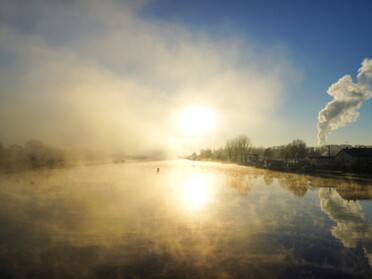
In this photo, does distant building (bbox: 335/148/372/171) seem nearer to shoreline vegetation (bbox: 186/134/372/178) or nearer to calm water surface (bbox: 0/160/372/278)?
shoreline vegetation (bbox: 186/134/372/178)

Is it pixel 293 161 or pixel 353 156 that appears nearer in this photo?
pixel 353 156

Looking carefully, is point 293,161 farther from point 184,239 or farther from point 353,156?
point 184,239

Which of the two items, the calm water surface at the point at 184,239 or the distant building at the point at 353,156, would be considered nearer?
the calm water surface at the point at 184,239

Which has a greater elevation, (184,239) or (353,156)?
(353,156)

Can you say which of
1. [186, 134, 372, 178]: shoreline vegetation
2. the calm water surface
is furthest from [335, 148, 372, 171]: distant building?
the calm water surface

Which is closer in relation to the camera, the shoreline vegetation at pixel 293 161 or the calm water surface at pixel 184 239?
the calm water surface at pixel 184 239

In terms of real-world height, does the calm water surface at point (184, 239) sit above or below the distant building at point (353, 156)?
below

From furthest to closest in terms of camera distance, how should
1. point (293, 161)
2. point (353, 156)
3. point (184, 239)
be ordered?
point (293, 161) < point (353, 156) < point (184, 239)

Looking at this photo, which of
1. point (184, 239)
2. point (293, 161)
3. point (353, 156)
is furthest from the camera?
point (293, 161)

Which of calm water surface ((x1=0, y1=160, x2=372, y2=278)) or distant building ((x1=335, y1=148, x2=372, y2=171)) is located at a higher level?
distant building ((x1=335, y1=148, x2=372, y2=171))

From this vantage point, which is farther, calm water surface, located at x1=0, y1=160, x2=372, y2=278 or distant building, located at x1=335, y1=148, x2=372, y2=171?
distant building, located at x1=335, y1=148, x2=372, y2=171

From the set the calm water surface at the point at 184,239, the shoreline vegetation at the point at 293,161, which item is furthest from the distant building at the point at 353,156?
the calm water surface at the point at 184,239

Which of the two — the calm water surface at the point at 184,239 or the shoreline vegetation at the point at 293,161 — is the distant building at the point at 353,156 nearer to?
the shoreline vegetation at the point at 293,161

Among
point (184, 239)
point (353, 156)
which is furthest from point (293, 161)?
point (184, 239)
